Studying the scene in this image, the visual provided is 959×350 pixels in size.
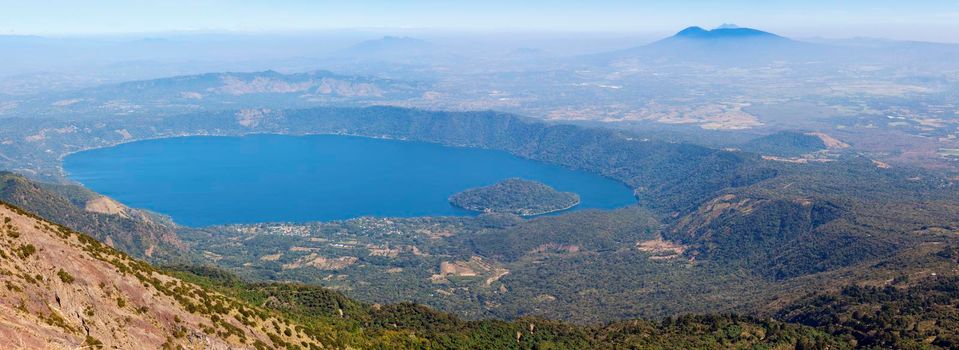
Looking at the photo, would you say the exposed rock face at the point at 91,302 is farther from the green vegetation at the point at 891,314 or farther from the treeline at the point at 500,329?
the green vegetation at the point at 891,314

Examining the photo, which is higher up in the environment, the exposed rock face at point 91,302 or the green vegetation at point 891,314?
the exposed rock face at point 91,302

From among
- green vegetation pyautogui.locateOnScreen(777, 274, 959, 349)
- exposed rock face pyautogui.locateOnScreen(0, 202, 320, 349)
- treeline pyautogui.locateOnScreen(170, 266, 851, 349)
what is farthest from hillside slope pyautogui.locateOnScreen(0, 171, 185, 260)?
green vegetation pyautogui.locateOnScreen(777, 274, 959, 349)

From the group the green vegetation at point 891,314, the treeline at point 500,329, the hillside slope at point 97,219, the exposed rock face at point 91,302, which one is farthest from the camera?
the hillside slope at point 97,219

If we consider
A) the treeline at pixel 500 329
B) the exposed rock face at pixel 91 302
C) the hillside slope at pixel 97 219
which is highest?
the exposed rock face at pixel 91 302

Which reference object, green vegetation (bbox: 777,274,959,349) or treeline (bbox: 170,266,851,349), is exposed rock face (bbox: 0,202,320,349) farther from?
green vegetation (bbox: 777,274,959,349)

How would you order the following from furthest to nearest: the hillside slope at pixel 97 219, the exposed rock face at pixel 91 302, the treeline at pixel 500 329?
the hillside slope at pixel 97 219 → the treeline at pixel 500 329 → the exposed rock face at pixel 91 302

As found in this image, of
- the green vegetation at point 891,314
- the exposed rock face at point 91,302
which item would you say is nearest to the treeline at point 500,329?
the green vegetation at point 891,314

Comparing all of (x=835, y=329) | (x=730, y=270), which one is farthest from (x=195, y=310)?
(x=730, y=270)

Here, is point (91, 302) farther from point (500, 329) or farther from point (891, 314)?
point (891, 314)
